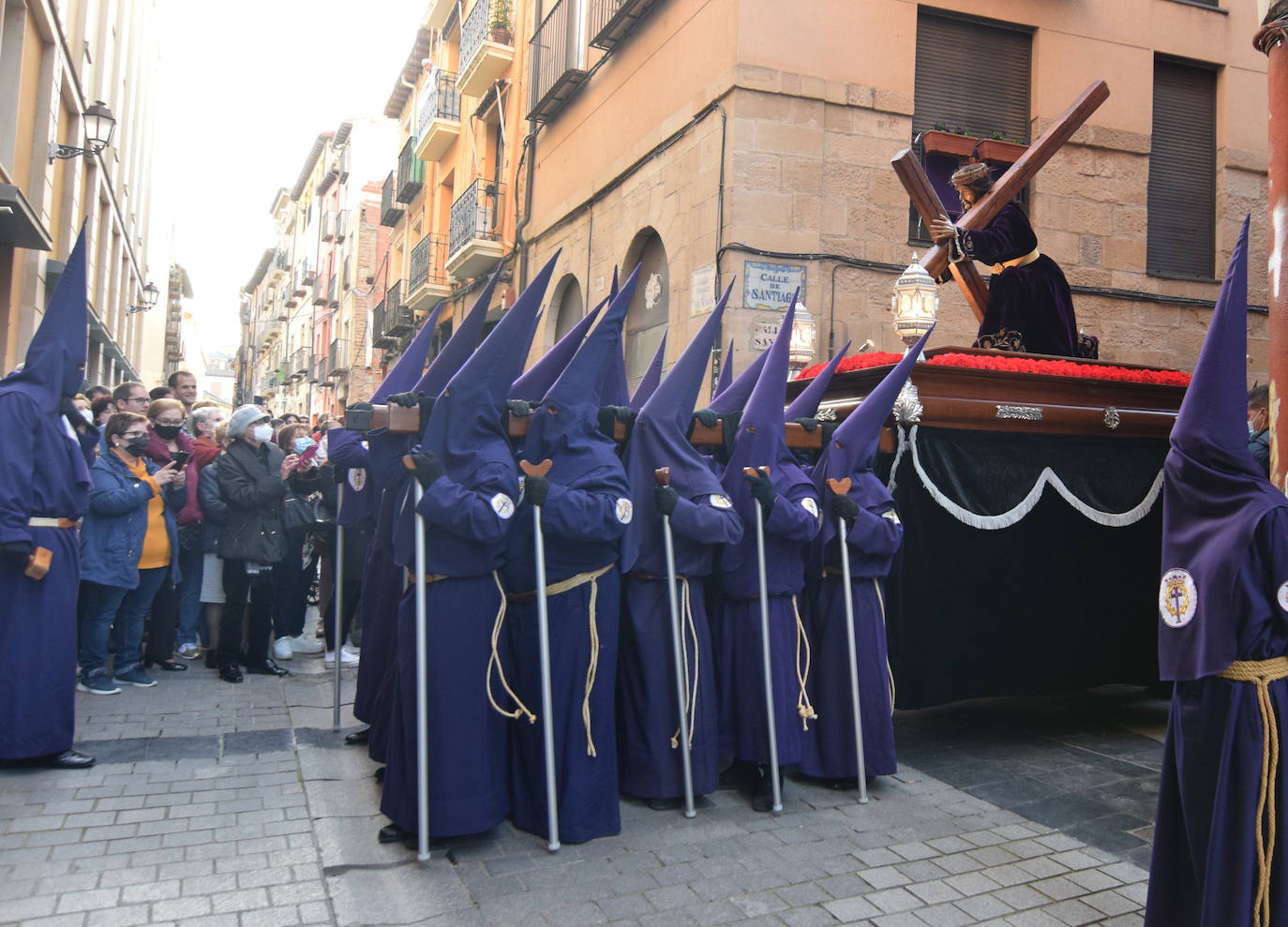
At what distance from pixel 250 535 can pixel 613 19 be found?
8.17 metres

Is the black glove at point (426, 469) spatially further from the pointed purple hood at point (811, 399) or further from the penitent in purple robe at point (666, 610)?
the pointed purple hood at point (811, 399)

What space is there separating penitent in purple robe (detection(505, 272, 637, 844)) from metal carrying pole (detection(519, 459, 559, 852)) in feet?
0.14

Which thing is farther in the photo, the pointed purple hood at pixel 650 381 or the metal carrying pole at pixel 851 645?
the pointed purple hood at pixel 650 381

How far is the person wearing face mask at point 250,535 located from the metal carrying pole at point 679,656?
3.57m

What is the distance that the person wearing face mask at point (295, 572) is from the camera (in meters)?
7.12

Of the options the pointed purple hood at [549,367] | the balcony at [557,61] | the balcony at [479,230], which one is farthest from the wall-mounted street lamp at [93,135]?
the pointed purple hood at [549,367]

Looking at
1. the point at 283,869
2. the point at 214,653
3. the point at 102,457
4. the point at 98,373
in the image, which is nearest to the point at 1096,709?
the point at 283,869

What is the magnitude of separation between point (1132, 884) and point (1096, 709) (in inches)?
127

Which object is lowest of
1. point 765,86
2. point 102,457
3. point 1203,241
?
point 102,457

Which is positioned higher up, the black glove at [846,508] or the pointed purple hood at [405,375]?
the pointed purple hood at [405,375]

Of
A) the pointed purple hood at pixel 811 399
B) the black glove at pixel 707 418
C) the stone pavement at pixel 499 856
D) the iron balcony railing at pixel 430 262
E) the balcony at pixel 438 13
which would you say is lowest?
the stone pavement at pixel 499 856

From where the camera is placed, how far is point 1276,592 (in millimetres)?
2652

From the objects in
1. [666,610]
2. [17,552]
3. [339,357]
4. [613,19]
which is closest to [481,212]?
[613,19]

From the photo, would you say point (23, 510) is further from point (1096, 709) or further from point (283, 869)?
point (1096, 709)
